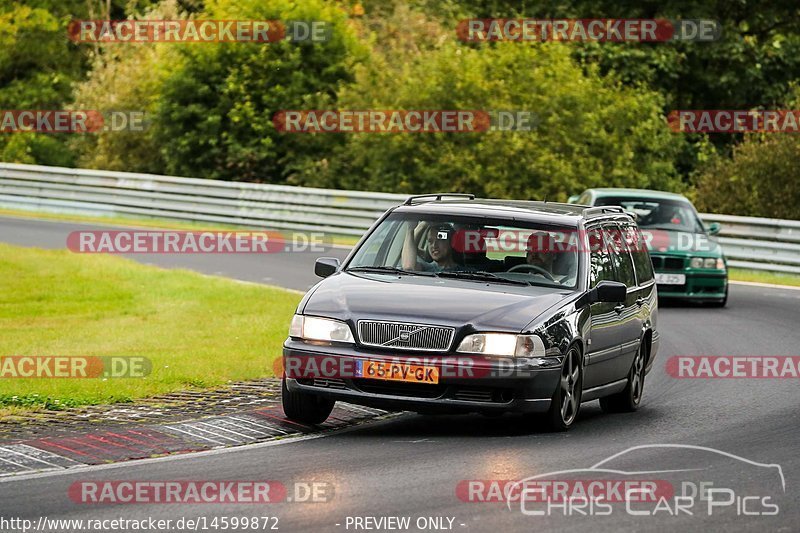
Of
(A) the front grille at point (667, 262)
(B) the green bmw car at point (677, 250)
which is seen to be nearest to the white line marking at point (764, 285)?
(B) the green bmw car at point (677, 250)

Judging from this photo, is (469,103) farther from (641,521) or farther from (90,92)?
(641,521)

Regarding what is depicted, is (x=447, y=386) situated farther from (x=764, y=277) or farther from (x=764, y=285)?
(x=764, y=277)

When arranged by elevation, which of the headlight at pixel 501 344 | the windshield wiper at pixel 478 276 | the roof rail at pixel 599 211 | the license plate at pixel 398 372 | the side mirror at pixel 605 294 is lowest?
the license plate at pixel 398 372

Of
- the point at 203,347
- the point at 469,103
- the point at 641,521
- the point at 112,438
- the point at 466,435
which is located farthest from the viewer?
the point at 469,103

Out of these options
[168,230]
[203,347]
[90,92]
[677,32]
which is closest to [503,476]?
[203,347]

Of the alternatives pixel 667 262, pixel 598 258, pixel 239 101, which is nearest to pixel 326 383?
pixel 598 258

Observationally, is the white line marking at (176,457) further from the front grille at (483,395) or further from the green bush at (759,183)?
the green bush at (759,183)

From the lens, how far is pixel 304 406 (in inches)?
438

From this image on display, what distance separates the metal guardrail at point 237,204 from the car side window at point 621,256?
51.1 ft

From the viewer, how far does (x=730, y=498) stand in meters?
8.73

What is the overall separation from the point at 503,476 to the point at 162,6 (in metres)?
43.9

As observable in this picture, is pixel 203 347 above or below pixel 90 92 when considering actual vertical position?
below

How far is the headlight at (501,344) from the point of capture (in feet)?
34.6

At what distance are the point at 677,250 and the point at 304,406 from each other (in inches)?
484
